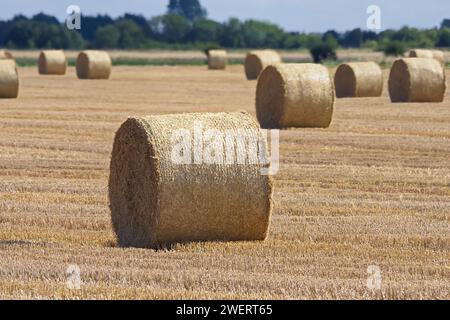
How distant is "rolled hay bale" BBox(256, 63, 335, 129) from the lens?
20.9 meters

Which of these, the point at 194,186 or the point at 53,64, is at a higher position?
the point at 194,186

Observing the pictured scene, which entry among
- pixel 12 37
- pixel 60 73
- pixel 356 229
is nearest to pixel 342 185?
pixel 356 229

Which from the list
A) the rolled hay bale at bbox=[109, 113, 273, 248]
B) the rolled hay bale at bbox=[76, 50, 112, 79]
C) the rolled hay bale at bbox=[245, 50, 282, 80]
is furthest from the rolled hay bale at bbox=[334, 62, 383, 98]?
the rolled hay bale at bbox=[109, 113, 273, 248]

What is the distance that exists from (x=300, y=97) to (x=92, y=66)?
21284mm

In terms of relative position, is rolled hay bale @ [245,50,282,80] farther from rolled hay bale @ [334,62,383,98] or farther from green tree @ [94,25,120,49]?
green tree @ [94,25,120,49]

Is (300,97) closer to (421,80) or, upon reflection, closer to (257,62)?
(421,80)

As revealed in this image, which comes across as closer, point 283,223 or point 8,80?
point 283,223

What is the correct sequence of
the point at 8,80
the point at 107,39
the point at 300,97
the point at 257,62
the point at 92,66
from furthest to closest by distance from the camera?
the point at 107,39 → the point at 257,62 → the point at 92,66 → the point at 8,80 → the point at 300,97

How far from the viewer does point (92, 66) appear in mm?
41188

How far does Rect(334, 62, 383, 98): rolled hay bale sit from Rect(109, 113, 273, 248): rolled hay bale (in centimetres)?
1967

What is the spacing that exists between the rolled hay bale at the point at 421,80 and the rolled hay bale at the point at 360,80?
A: 251 centimetres

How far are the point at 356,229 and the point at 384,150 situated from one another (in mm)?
6870

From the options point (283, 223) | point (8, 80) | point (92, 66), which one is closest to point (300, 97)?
point (283, 223)

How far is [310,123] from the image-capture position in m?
21.1
